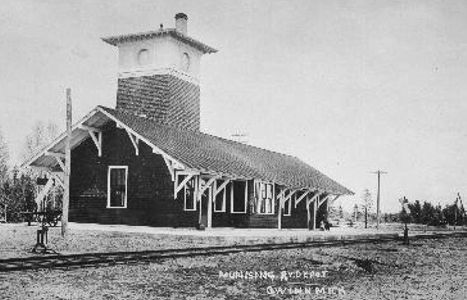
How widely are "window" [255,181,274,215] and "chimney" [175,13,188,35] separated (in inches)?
395

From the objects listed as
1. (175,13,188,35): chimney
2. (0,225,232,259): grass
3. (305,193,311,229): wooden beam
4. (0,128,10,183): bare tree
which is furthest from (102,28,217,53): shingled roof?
(0,128,10,183): bare tree

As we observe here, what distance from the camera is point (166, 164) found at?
23.2 meters

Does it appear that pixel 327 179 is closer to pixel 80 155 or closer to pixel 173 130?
pixel 173 130

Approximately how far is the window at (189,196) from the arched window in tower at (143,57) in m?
9.47

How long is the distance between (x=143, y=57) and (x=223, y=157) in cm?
792

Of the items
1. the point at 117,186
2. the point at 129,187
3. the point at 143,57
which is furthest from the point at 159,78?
the point at 129,187

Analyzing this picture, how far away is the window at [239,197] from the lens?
87.6 ft

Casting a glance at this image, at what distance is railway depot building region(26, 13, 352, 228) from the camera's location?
76.7 ft

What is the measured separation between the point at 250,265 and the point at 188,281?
115 inches

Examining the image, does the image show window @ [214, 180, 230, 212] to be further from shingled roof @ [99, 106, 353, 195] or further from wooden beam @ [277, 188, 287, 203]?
wooden beam @ [277, 188, 287, 203]

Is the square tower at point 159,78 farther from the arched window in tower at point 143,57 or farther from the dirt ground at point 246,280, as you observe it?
the dirt ground at point 246,280

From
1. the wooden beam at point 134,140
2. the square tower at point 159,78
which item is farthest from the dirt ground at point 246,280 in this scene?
the square tower at point 159,78

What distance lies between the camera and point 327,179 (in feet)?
122

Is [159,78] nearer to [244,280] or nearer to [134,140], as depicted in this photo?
[134,140]
